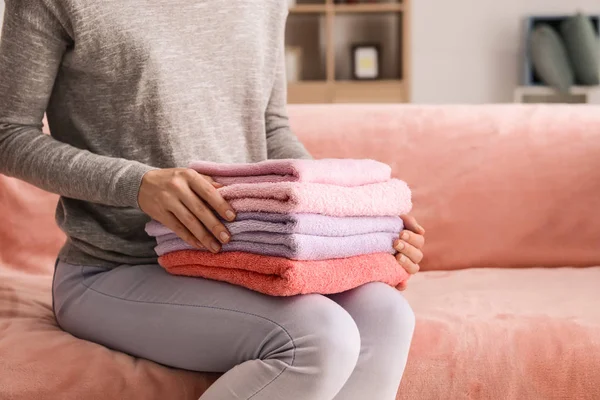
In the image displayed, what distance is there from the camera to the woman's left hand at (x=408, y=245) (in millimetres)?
1071

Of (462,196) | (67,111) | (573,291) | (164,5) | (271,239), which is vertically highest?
(164,5)

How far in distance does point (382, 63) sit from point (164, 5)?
3354mm

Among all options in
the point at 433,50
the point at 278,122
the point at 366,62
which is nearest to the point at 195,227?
the point at 278,122

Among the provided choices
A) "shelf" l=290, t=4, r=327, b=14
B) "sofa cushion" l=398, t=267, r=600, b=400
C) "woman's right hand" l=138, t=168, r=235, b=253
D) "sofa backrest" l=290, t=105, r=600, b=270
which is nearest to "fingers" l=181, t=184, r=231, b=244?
"woman's right hand" l=138, t=168, r=235, b=253

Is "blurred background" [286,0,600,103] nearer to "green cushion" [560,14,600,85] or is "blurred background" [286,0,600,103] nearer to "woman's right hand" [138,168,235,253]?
"green cushion" [560,14,600,85]

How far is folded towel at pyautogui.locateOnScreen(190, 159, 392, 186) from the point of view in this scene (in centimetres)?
94

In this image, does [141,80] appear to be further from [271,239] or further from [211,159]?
[271,239]

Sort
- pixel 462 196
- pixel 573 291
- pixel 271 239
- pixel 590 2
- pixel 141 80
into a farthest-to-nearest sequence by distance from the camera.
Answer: pixel 590 2, pixel 462 196, pixel 573 291, pixel 141 80, pixel 271 239

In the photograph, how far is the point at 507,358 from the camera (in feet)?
3.89

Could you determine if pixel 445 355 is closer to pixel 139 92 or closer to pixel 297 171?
pixel 297 171

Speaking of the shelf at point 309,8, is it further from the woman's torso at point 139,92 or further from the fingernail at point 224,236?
the fingernail at point 224,236

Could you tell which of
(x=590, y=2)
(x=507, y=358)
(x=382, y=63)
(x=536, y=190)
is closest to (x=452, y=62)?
(x=382, y=63)

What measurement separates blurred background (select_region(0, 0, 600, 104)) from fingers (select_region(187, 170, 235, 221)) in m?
3.14

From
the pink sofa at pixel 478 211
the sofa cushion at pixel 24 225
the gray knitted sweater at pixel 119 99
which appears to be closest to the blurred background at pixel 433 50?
the pink sofa at pixel 478 211
